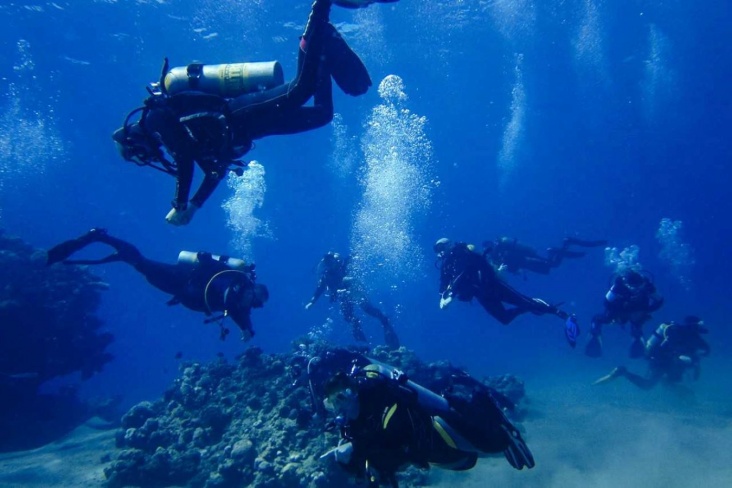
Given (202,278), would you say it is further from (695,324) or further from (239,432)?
(695,324)

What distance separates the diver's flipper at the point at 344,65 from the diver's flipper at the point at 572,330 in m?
7.90

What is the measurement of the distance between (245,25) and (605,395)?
3121cm

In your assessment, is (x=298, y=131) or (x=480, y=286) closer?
(x=298, y=131)

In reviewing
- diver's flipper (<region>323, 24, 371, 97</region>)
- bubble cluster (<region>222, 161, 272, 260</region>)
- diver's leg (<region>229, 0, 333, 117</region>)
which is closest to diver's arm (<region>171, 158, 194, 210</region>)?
diver's leg (<region>229, 0, 333, 117</region>)

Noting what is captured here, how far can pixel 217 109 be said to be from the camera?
4938 mm

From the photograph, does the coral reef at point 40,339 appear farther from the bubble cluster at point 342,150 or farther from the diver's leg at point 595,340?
the bubble cluster at point 342,150

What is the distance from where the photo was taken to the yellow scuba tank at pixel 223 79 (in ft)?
16.5

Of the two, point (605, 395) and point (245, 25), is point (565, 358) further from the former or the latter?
point (245, 25)

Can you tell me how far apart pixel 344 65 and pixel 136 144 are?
271cm

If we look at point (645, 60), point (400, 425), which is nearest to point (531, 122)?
point (645, 60)

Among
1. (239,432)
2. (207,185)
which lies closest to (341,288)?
(239,432)

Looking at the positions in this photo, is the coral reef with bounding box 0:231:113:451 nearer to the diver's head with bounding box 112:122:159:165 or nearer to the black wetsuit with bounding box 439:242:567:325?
the diver's head with bounding box 112:122:159:165

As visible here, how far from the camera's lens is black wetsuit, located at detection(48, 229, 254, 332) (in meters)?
7.91

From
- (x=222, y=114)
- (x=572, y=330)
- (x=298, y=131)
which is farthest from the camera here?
(x=572, y=330)
